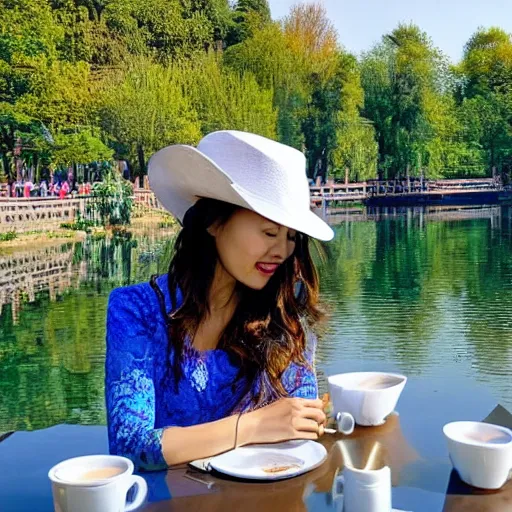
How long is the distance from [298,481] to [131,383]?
0.66 feet

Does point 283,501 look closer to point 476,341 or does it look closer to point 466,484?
point 466,484

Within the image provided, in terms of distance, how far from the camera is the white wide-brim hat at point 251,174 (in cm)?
87

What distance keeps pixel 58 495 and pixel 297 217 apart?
37 centimetres

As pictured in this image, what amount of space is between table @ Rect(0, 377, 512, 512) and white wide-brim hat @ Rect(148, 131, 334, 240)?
23cm

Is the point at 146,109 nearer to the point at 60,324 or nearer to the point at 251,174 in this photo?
the point at 60,324

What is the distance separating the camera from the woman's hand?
826mm

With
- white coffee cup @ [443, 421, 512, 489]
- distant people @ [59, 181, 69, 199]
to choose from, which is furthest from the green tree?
white coffee cup @ [443, 421, 512, 489]

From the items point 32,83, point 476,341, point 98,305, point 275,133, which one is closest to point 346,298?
point 476,341

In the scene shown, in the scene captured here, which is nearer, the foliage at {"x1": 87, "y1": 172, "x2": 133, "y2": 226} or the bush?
the bush

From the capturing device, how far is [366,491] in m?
0.67

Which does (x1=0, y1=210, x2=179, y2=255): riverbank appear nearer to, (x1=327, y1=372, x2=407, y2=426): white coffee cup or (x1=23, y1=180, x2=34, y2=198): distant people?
(x1=23, y1=180, x2=34, y2=198): distant people

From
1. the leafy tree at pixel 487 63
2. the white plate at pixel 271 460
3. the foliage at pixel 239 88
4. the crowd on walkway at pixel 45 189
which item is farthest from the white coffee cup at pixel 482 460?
the leafy tree at pixel 487 63

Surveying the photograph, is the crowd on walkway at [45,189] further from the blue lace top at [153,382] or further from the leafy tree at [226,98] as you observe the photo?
the blue lace top at [153,382]

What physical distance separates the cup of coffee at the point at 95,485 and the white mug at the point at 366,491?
17 cm
